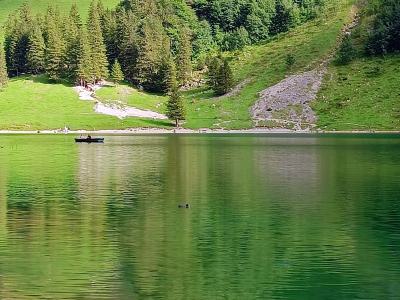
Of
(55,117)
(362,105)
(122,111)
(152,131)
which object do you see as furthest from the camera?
(122,111)

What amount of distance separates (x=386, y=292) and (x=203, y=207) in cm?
2530

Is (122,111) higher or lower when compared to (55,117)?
higher

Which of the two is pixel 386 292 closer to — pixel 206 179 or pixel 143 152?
pixel 206 179

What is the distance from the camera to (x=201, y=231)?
146 feet

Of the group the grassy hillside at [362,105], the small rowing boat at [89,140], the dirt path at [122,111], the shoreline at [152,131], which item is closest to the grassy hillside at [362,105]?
the grassy hillside at [362,105]

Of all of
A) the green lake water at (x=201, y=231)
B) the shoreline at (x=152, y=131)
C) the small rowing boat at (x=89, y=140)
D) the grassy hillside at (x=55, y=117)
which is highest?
the grassy hillside at (x=55, y=117)

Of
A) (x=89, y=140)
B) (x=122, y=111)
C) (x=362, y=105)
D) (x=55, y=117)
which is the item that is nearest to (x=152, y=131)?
(x=122, y=111)

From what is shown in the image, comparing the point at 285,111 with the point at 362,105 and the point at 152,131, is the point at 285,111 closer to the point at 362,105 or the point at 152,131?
the point at 362,105

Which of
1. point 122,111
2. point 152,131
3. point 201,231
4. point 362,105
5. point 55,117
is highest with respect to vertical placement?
point 122,111

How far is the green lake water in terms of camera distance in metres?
31.4

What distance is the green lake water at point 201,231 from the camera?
3139 centimetres

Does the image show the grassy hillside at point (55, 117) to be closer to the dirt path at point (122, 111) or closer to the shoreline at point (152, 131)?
the shoreline at point (152, 131)

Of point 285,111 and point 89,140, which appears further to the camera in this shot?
point 285,111

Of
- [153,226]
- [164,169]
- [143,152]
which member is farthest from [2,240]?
[143,152]
